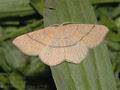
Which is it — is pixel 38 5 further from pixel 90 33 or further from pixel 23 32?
pixel 90 33

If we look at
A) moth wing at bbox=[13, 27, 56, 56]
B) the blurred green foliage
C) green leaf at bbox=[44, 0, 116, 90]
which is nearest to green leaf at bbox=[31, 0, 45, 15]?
the blurred green foliage

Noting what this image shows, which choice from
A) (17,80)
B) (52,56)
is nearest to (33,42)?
(52,56)

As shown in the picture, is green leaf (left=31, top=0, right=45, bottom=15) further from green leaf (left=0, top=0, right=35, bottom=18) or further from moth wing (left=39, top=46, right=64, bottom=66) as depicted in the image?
moth wing (left=39, top=46, right=64, bottom=66)

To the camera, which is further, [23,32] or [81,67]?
[23,32]

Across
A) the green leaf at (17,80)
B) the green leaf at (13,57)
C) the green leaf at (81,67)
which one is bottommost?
the green leaf at (17,80)

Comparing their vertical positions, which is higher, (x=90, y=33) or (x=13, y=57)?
(x=90, y=33)

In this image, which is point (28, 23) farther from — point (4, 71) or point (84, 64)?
point (84, 64)

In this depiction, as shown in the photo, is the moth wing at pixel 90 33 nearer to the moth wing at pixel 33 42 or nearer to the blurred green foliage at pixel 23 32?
the moth wing at pixel 33 42

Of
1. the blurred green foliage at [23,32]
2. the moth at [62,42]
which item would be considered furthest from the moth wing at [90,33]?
the blurred green foliage at [23,32]
